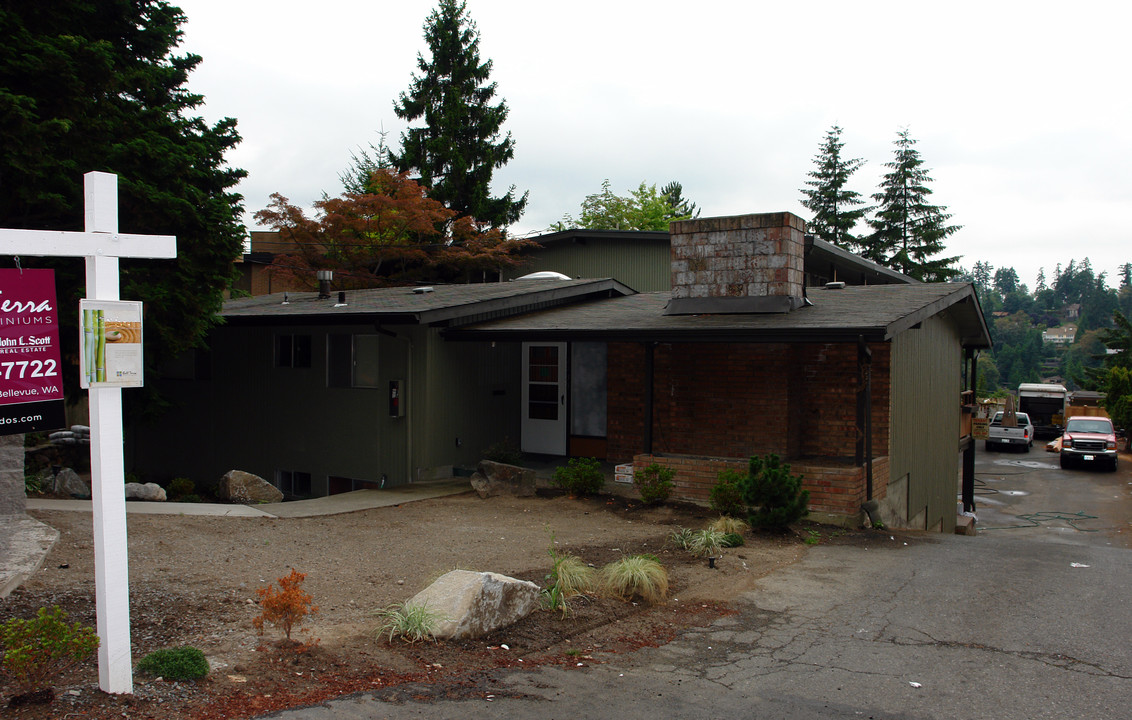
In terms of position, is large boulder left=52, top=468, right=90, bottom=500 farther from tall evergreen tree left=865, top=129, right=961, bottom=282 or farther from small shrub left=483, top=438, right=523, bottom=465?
tall evergreen tree left=865, top=129, right=961, bottom=282

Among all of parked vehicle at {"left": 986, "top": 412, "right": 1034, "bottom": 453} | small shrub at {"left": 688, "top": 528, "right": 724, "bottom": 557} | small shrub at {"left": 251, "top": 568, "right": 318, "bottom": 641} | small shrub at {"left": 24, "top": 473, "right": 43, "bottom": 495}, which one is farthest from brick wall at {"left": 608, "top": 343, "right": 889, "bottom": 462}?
parked vehicle at {"left": 986, "top": 412, "right": 1034, "bottom": 453}

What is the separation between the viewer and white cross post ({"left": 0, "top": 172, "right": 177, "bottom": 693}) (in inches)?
170

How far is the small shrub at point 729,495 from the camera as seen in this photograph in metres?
9.81

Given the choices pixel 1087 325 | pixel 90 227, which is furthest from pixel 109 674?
pixel 1087 325

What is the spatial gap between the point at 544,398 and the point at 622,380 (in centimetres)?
174

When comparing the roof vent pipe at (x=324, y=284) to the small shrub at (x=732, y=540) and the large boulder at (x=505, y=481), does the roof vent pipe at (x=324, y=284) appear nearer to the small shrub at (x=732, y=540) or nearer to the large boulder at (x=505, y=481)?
the large boulder at (x=505, y=481)

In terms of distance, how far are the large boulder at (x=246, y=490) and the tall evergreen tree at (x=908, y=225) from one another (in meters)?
41.5

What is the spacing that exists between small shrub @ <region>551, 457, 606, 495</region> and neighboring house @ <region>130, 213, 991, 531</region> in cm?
67

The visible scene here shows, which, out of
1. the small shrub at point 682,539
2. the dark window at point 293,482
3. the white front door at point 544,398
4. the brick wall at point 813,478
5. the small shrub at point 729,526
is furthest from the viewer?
the white front door at point 544,398

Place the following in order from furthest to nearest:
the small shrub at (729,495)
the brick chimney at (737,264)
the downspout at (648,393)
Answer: the downspout at (648,393)
the brick chimney at (737,264)
the small shrub at (729,495)

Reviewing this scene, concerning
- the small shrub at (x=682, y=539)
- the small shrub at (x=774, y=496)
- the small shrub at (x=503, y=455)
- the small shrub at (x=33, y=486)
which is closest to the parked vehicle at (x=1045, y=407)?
the small shrub at (x=503, y=455)

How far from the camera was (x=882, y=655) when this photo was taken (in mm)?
5617

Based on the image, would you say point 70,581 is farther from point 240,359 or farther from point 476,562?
point 240,359

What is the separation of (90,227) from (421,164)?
102 feet
